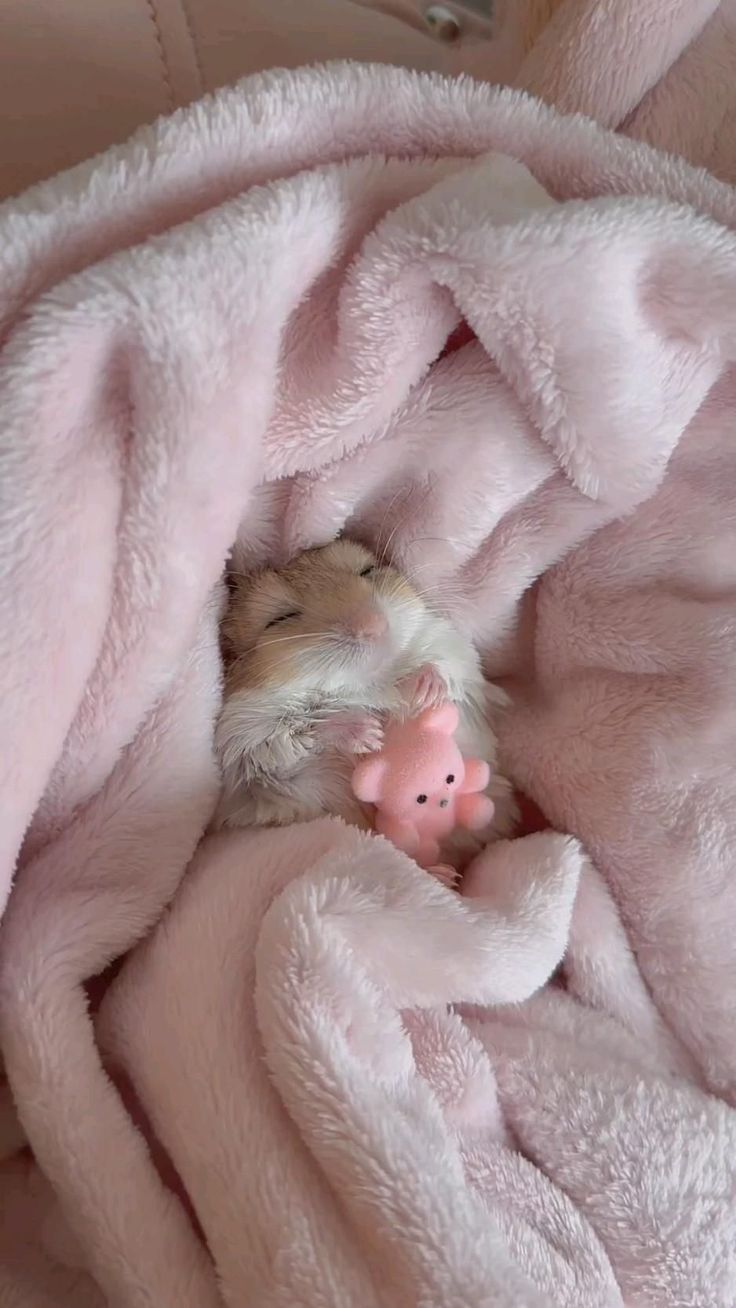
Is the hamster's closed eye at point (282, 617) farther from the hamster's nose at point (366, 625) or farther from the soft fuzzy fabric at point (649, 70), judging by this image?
the soft fuzzy fabric at point (649, 70)

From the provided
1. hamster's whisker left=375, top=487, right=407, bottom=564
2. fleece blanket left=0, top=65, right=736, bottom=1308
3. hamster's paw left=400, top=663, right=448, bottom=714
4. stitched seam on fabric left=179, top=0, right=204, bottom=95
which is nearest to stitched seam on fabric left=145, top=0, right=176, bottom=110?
stitched seam on fabric left=179, top=0, right=204, bottom=95

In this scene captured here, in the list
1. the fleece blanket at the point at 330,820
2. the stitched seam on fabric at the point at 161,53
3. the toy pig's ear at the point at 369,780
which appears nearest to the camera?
the fleece blanket at the point at 330,820

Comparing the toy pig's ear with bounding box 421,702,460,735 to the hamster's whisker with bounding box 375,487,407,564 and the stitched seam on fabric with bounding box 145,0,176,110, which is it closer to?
the hamster's whisker with bounding box 375,487,407,564

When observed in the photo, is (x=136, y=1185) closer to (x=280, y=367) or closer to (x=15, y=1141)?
(x=15, y=1141)

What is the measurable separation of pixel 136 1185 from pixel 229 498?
1.38ft

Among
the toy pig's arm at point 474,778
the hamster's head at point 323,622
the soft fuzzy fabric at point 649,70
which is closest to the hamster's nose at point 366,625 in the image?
the hamster's head at point 323,622

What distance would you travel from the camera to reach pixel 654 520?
0.85 m

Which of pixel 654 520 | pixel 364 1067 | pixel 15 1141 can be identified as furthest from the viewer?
pixel 654 520

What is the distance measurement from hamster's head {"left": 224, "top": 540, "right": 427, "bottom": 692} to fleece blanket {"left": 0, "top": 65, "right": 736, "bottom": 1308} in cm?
4

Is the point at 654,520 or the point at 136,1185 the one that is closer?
the point at 136,1185

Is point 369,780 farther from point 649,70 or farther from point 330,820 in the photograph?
point 649,70

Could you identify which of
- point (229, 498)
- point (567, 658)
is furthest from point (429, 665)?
point (229, 498)

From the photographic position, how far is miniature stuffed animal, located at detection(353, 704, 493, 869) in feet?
2.59

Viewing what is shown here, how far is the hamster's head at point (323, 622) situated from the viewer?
0.82 m
